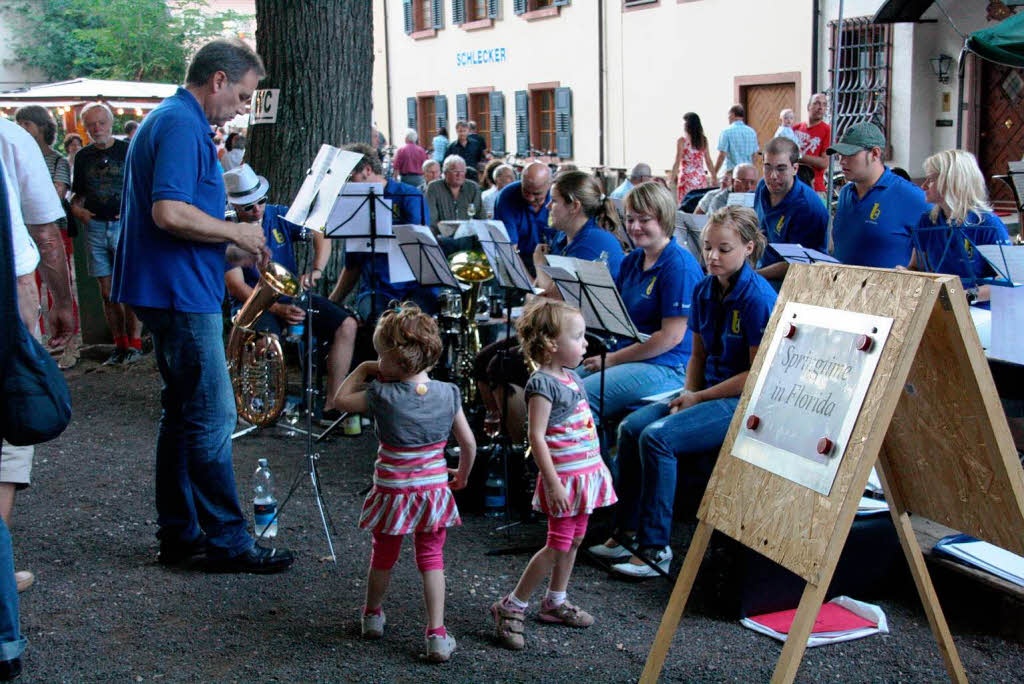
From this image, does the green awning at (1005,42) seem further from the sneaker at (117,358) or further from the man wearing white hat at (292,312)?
the sneaker at (117,358)

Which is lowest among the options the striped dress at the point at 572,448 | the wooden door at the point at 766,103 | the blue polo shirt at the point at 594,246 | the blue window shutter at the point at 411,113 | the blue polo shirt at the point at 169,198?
the striped dress at the point at 572,448

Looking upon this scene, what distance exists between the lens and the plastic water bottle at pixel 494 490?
18.0 ft

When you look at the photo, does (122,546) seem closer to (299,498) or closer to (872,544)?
(299,498)

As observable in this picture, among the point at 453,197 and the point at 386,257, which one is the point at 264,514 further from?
the point at 453,197

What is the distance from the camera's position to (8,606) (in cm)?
352

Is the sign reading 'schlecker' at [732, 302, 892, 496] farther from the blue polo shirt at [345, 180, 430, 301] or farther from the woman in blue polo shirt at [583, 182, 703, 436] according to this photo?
the blue polo shirt at [345, 180, 430, 301]

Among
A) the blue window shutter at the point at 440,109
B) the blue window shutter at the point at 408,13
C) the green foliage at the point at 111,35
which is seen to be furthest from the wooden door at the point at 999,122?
the green foliage at the point at 111,35

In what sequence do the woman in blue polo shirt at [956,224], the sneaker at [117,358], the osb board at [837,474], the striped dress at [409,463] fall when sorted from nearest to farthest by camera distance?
1. the osb board at [837,474]
2. the striped dress at [409,463]
3. the woman in blue polo shirt at [956,224]
4. the sneaker at [117,358]

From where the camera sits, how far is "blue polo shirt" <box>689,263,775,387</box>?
4648 mm

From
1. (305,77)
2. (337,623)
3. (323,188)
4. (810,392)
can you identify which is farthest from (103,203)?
(810,392)

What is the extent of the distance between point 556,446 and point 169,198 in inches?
66.8

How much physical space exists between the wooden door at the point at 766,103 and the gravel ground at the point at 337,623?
503 inches

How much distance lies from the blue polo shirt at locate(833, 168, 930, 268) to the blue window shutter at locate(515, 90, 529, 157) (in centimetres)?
1754

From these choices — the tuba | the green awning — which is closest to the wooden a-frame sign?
the tuba
